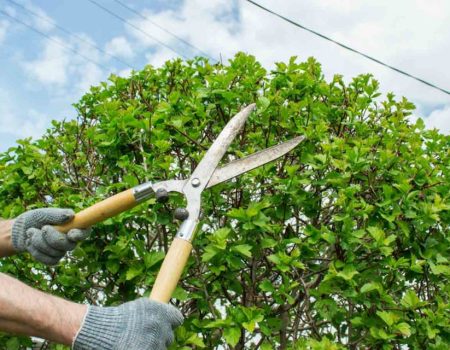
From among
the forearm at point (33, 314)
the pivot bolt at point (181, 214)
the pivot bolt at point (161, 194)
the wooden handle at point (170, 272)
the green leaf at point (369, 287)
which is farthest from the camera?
the green leaf at point (369, 287)

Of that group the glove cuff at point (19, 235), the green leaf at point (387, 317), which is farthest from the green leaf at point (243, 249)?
the glove cuff at point (19, 235)

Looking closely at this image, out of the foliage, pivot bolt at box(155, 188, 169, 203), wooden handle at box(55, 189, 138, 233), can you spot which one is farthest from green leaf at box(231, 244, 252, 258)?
wooden handle at box(55, 189, 138, 233)

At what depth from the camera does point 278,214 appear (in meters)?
3.19

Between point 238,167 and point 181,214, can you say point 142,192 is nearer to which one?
point 181,214

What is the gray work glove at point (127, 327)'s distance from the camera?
201 centimetres

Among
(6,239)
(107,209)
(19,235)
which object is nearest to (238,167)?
(107,209)

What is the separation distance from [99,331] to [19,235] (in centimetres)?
109

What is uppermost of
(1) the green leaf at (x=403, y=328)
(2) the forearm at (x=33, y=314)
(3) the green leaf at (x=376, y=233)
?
(3) the green leaf at (x=376, y=233)

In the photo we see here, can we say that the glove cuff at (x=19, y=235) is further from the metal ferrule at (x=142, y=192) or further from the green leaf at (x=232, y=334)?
the green leaf at (x=232, y=334)

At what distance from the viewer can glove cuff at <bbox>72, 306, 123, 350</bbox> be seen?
2002mm

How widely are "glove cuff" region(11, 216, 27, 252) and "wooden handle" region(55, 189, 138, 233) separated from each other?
32 cm

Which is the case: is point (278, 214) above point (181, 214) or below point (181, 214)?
above

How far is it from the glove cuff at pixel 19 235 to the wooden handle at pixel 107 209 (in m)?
0.32

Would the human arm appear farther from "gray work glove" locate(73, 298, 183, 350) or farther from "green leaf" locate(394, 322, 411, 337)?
"green leaf" locate(394, 322, 411, 337)
